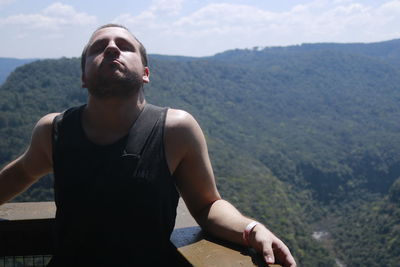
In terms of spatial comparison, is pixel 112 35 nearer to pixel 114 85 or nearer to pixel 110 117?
pixel 114 85

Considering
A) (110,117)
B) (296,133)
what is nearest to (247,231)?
(110,117)

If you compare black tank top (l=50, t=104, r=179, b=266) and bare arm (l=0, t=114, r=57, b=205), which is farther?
bare arm (l=0, t=114, r=57, b=205)

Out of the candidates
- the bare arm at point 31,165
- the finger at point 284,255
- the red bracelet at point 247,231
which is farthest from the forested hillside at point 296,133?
the finger at point 284,255

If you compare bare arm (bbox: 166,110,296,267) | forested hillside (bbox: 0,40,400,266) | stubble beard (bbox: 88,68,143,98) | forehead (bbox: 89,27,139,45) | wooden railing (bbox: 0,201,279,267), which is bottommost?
forested hillside (bbox: 0,40,400,266)

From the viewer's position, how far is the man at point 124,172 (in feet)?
5.03

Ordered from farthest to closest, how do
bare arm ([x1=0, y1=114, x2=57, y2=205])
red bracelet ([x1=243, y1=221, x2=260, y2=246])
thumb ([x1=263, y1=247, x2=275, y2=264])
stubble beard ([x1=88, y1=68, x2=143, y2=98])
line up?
bare arm ([x1=0, y1=114, x2=57, y2=205]) < stubble beard ([x1=88, y1=68, x2=143, y2=98]) < red bracelet ([x1=243, y1=221, x2=260, y2=246]) < thumb ([x1=263, y1=247, x2=275, y2=264])

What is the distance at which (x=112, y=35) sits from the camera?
71.9 inches

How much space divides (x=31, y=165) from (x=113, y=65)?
0.64 m

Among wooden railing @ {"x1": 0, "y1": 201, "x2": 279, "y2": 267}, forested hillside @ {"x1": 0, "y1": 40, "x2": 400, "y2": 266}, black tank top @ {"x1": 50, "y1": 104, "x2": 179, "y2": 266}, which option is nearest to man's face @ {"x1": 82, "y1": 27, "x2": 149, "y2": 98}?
black tank top @ {"x1": 50, "y1": 104, "x2": 179, "y2": 266}

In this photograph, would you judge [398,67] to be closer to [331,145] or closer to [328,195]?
[331,145]

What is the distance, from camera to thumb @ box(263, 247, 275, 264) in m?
1.43

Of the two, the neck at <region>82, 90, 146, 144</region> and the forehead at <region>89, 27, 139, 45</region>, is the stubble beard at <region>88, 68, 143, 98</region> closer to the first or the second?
the neck at <region>82, 90, 146, 144</region>

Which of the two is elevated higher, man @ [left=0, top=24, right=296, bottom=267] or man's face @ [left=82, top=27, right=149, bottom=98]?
man's face @ [left=82, top=27, right=149, bottom=98]

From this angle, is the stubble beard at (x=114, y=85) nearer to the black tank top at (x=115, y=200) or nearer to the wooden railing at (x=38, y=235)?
the black tank top at (x=115, y=200)
